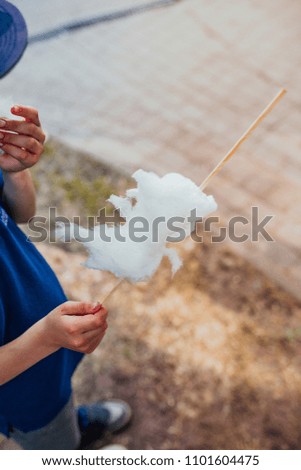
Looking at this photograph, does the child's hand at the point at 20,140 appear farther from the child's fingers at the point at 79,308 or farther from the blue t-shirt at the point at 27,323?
the child's fingers at the point at 79,308

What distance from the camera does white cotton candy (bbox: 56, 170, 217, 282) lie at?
1.39 meters

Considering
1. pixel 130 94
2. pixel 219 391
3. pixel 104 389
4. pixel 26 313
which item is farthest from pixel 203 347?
pixel 130 94

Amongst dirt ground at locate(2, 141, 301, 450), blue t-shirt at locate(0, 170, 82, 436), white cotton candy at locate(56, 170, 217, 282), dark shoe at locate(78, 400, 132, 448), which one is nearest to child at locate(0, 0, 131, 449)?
blue t-shirt at locate(0, 170, 82, 436)

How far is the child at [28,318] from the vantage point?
134cm

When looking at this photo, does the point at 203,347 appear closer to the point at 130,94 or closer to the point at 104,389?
the point at 104,389

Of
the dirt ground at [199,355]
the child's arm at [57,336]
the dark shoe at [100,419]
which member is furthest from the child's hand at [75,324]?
the dirt ground at [199,355]

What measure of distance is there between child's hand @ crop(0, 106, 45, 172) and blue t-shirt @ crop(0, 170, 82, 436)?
0.15 m

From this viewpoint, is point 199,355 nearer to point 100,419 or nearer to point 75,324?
point 100,419

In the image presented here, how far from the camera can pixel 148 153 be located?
3.91m

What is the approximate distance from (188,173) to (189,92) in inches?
A: 42.6

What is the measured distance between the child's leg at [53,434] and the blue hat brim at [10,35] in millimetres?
1177

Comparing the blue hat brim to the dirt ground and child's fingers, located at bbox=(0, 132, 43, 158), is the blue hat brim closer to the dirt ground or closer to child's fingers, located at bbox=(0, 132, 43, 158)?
child's fingers, located at bbox=(0, 132, 43, 158)

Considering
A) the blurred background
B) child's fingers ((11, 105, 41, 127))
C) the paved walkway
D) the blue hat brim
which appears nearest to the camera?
child's fingers ((11, 105, 41, 127))

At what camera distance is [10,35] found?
5.12 feet
